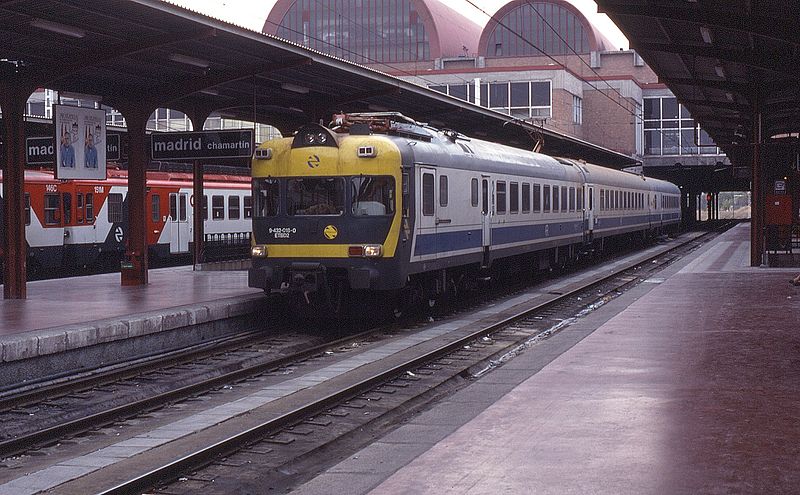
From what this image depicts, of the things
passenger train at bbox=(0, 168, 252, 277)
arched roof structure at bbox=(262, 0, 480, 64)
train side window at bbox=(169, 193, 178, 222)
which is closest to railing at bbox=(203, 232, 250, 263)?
passenger train at bbox=(0, 168, 252, 277)

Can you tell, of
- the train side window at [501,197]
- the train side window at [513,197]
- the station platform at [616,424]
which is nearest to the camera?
the station platform at [616,424]

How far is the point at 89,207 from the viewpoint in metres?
27.5

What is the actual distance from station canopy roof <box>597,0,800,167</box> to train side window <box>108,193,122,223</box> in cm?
1523

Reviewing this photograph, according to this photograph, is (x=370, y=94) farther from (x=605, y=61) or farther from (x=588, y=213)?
(x=605, y=61)

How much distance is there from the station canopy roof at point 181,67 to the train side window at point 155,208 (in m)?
5.59

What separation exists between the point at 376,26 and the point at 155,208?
53296mm

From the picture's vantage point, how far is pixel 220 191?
32625 millimetres

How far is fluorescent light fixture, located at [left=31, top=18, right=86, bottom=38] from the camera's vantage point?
13867 millimetres

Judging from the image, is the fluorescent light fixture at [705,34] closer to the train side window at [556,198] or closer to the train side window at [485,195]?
the train side window at [485,195]

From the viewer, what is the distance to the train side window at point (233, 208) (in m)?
33.3

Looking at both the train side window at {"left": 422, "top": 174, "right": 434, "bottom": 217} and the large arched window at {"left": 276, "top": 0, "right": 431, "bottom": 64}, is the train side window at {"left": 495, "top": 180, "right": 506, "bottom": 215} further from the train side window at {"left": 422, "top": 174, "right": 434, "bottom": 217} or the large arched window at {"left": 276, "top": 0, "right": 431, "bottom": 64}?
the large arched window at {"left": 276, "top": 0, "right": 431, "bottom": 64}

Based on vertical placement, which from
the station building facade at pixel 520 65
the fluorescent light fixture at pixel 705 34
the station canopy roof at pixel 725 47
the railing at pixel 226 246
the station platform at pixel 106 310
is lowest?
the station platform at pixel 106 310

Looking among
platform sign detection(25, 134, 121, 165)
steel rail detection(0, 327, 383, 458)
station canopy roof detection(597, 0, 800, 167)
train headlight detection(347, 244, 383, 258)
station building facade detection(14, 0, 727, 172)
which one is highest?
station building facade detection(14, 0, 727, 172)

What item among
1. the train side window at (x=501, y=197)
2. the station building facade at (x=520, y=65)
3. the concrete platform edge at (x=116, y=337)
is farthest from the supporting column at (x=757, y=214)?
the station building facade at (x=520, y=65)
